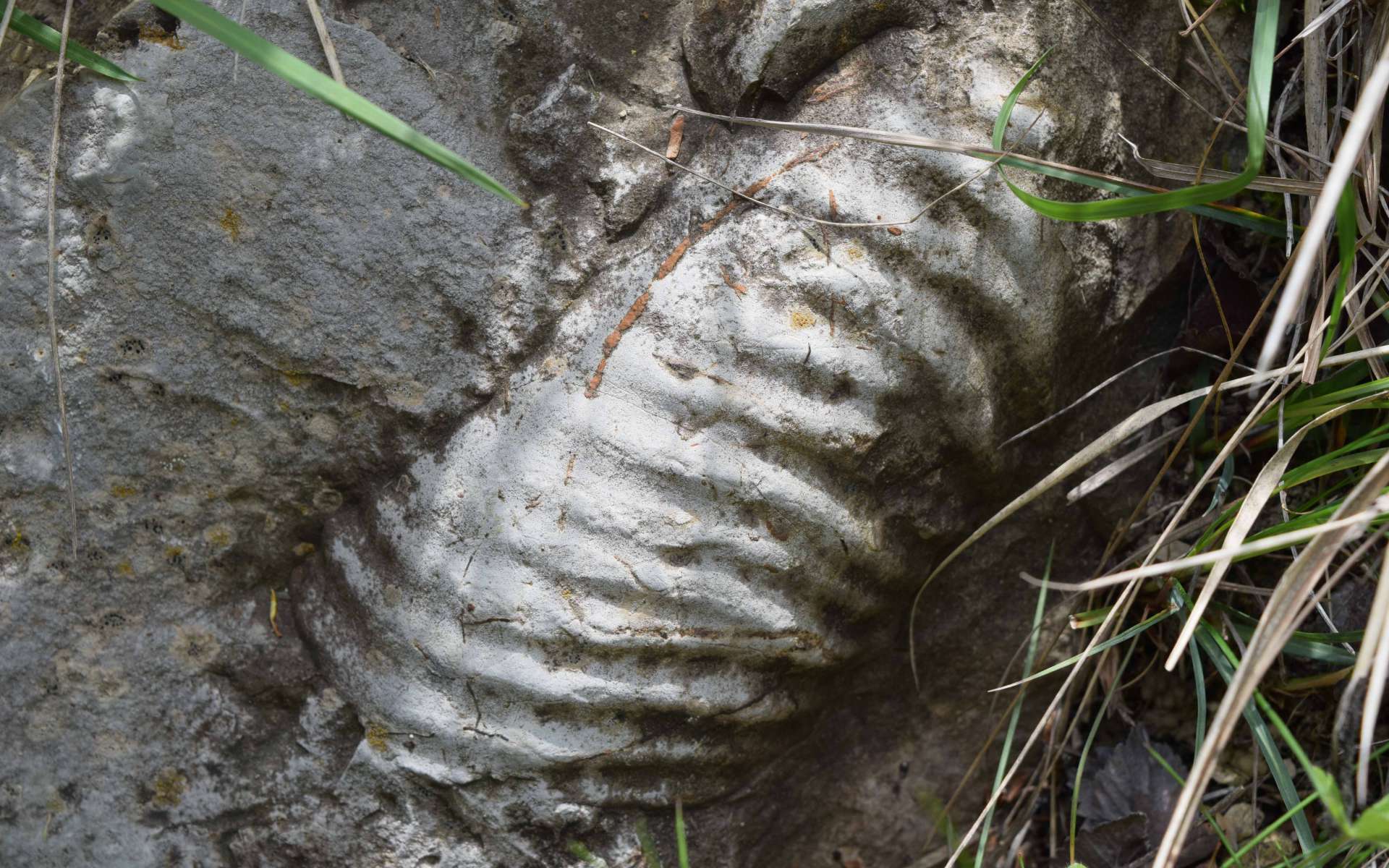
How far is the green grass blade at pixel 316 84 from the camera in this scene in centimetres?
79

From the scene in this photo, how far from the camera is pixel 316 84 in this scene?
0.79 meters

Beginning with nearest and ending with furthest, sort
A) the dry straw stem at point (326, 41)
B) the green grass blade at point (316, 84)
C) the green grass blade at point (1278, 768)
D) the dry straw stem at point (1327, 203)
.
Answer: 1. the dry straw stem at point (1327, 203)
2. the green grass blade at point (316, 84)
3. the dry straw stem at point (326, 41)
4. the green grass blade at point (1278, 768)

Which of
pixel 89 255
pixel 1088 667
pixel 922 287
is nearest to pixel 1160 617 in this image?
pixel 1088 667

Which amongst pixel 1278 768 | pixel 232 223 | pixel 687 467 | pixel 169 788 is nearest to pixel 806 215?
pixel 687 467

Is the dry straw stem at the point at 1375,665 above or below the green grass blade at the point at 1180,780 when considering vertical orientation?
above

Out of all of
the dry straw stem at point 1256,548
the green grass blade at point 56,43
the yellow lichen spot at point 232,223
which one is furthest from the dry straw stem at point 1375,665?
the green grass blade at point 56,43

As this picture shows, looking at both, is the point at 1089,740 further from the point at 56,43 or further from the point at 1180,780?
the point at 56,43

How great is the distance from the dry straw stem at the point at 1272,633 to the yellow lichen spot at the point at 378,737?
669 mm

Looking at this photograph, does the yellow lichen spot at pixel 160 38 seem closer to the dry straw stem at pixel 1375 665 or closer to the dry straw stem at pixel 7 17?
the dry straw stem at pixel 7 17

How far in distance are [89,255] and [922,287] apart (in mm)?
765

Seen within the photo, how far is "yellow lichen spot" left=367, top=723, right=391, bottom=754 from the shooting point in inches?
40.6

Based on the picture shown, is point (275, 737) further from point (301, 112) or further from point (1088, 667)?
point (1088, 667)

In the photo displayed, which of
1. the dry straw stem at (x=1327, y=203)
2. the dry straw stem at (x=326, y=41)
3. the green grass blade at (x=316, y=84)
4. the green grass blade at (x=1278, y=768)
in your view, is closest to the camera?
the dry straw stem at (x=1327, y=203)

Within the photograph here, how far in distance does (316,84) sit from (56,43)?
0.33 metres
